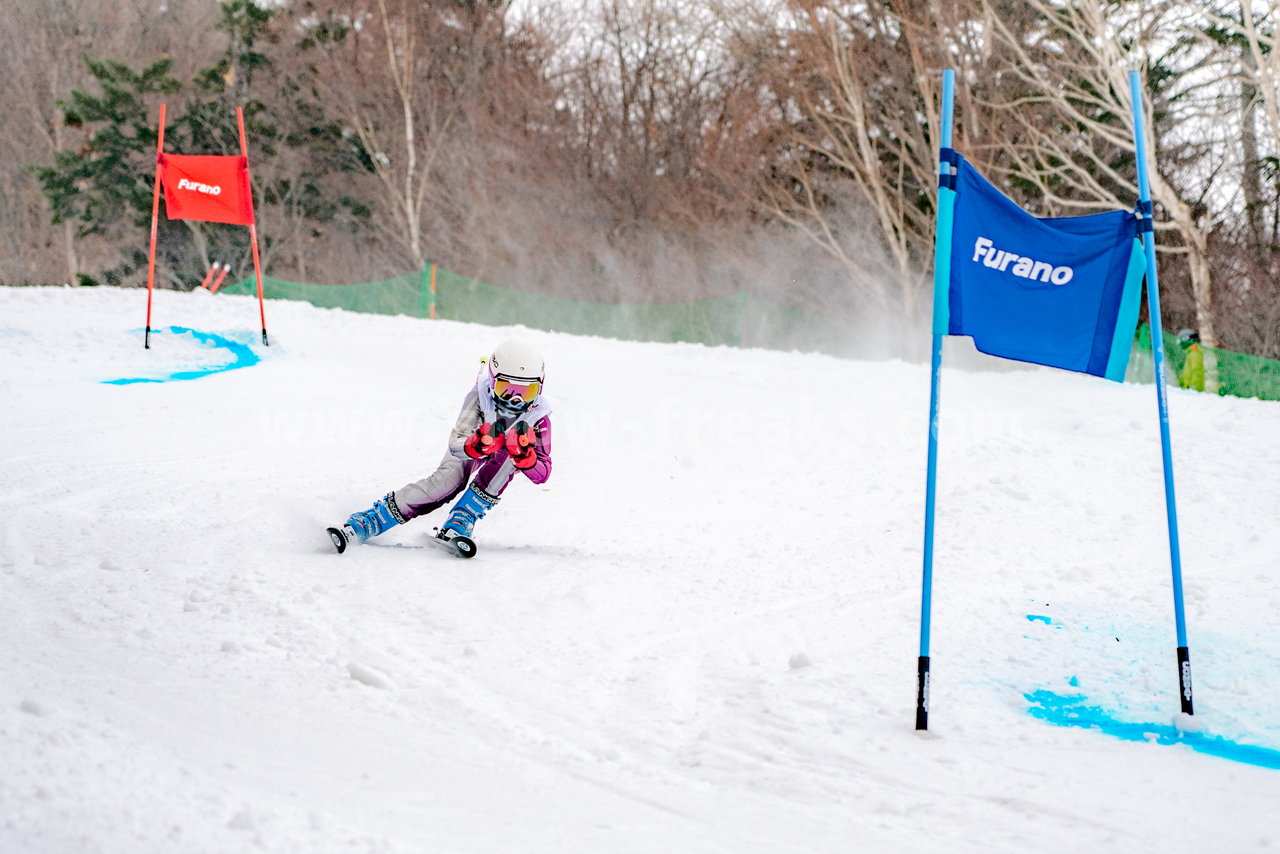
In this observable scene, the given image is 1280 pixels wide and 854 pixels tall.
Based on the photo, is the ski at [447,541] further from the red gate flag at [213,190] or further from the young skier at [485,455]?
the red gate flag at [213,190]

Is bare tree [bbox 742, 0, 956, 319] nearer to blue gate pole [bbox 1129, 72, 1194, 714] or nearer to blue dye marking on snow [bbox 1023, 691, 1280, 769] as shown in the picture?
blue gate pole [bbox 1129, 72, 1194, 714]

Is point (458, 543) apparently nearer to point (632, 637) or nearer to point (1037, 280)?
point (632, 637)

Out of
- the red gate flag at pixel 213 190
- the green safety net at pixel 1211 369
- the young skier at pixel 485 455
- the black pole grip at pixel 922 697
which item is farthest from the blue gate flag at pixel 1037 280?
the red gate flag at pixel 213 190

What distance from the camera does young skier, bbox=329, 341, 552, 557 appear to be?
6586mm

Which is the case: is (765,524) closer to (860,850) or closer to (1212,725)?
A: (1212,725)

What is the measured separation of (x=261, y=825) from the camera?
3.00 meters

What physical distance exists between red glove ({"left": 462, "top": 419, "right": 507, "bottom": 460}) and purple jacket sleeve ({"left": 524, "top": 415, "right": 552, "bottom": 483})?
0.80 feet

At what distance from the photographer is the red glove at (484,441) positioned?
6547mm

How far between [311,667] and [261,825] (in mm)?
1459

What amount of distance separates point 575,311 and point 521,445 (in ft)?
56.5

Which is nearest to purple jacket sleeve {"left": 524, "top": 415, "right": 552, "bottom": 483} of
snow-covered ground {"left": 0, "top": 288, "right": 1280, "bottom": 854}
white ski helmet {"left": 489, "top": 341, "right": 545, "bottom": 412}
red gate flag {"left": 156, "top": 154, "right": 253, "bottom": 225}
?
white ski helmet {"left": 489, "top": 341, "right": 545, "bottom": 412}

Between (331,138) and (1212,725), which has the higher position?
(331,138)

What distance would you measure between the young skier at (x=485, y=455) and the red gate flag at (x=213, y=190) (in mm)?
8291

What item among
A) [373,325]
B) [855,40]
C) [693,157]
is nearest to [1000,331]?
[373,325]
